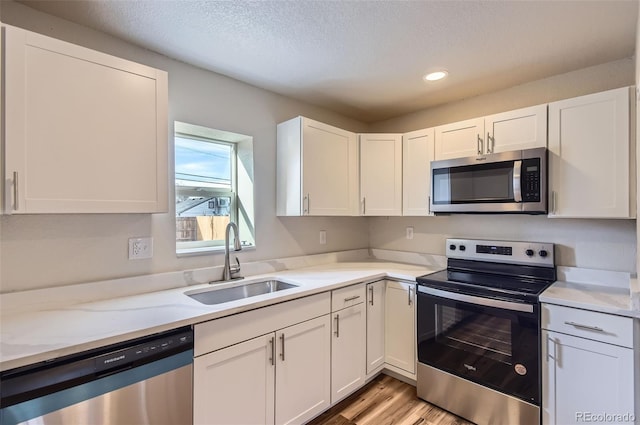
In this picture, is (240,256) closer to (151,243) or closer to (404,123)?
(151,243)

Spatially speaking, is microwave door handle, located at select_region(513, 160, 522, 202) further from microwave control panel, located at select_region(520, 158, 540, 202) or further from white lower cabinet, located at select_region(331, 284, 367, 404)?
white lower cabinet, located at select_region(331, 284, 367, 404)

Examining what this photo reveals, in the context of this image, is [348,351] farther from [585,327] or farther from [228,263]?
[585,327]

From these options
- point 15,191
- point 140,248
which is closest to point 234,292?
point 140,248

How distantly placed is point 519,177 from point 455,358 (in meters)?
1.25

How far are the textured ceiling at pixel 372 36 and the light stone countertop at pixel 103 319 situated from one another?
4.76ft

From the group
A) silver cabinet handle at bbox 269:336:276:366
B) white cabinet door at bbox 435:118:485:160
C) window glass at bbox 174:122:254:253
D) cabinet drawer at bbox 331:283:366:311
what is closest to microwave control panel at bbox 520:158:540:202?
white cabinet door at bbox 435:118:485:160

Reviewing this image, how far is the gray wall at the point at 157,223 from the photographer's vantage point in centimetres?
148

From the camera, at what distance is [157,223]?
1883mm

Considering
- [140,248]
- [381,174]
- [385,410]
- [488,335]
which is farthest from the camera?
[381,174]

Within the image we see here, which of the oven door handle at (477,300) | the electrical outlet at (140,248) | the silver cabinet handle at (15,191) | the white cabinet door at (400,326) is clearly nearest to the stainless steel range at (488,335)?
the oven door handle at (477,300)

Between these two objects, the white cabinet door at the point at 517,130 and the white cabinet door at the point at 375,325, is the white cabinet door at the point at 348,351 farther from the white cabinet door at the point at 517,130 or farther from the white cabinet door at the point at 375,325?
the white cabinet door at the point at 517,130

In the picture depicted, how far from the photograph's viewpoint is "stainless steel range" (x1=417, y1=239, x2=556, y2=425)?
1782mm

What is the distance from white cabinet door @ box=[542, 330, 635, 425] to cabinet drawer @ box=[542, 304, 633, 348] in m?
0.03

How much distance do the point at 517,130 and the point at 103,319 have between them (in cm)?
262
